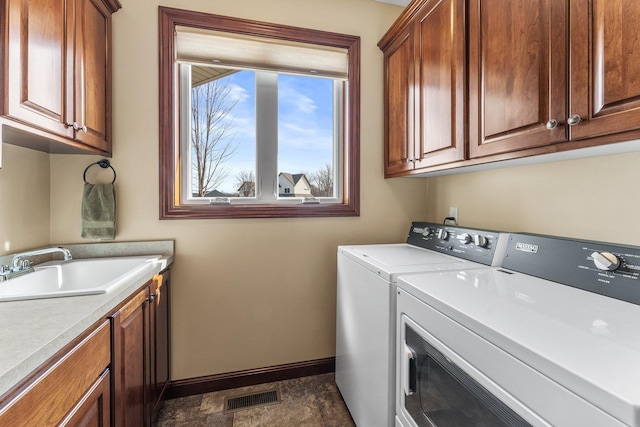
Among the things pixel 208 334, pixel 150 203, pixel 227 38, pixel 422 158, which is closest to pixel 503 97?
pixel 422 158

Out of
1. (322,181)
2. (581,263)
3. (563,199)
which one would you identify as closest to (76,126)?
(322,181)

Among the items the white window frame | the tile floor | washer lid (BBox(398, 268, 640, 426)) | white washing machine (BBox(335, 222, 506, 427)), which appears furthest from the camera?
the white window frame

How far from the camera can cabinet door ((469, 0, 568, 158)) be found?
946mm

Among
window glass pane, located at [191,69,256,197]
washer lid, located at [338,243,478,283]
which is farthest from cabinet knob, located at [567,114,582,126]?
window glass pane, located at [191,69,256,197]

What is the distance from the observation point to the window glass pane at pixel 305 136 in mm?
2100

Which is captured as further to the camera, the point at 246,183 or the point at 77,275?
the point at 246,183

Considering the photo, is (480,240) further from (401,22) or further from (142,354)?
(142,354)

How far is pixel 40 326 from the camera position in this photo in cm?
77

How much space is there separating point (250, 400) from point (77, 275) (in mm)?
1222

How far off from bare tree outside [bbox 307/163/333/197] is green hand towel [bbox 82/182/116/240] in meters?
1.25

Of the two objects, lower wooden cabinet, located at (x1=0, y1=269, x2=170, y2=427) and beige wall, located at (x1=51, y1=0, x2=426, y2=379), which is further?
beige wall, located at (x1=51, y1=0, x2=426, y2=379)

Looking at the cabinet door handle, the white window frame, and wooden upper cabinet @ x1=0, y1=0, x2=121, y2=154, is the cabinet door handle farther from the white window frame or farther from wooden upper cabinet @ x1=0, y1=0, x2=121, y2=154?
the white window frame

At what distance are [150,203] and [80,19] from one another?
3.14 feet

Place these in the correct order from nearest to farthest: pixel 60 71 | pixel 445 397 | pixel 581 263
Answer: pixel 445 397 < pixel 581 263 < pixel 60 71
